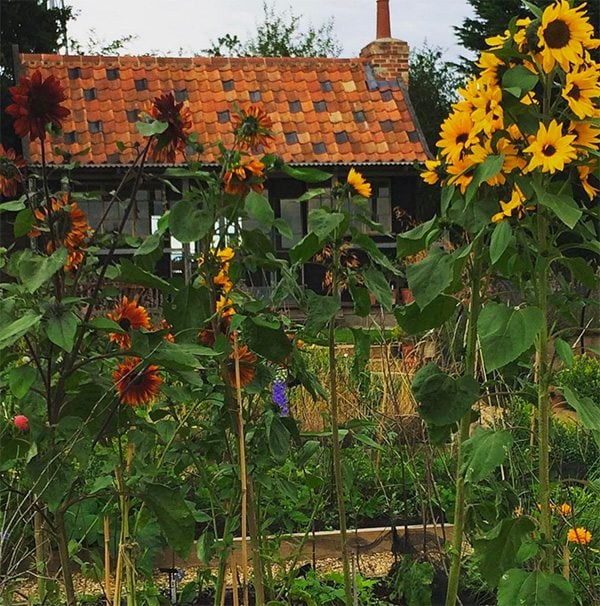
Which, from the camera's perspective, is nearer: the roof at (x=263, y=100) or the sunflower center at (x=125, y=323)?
the sunflower center at (x=125, y=323)

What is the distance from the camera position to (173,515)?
174 cm

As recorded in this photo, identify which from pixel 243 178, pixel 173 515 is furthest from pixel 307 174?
pixel 173 515

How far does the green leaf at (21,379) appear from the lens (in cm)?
162

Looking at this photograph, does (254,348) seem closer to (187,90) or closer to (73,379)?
(73,379)

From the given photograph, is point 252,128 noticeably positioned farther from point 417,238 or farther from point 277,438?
point 277,438

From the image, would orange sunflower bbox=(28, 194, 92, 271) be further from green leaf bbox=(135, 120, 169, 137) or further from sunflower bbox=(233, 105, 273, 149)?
sunflower bbox=(233, 105, 273, 149)

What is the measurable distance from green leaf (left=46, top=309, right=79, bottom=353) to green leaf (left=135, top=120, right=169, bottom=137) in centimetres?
32

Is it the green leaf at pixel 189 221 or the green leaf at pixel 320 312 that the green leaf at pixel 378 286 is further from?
the green leaf at pixel 189 221

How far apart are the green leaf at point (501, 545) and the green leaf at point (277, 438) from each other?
1.32 feet

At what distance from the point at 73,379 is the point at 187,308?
0.90 ft

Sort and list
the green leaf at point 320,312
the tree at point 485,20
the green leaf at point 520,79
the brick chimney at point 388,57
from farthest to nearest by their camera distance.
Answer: the tree at point 485,20, the brick chimney at point 388,57, the green leaf at point 320,312, the green leaf at point 520,79

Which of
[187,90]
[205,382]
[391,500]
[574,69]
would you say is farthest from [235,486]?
[187,90]

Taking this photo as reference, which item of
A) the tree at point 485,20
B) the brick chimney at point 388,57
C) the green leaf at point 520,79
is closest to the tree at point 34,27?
the brick chimney at point 388,57

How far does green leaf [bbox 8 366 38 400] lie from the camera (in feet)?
5.30
